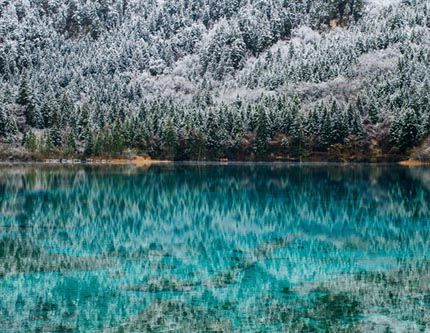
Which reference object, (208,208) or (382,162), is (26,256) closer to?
(208,208)

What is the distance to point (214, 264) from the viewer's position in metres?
30.2

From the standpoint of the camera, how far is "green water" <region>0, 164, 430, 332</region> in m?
21.2

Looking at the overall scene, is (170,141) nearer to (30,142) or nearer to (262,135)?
(262,135)

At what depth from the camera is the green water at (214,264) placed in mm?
21203

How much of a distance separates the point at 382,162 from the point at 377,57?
66.7m

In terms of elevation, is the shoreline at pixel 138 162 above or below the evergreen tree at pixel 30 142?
below

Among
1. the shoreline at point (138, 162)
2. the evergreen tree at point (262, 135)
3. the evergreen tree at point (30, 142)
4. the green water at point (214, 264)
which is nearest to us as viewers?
the green water at point (214, 264)

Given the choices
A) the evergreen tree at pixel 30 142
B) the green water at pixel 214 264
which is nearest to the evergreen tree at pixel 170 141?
the evergreen tree at pixel 30 142

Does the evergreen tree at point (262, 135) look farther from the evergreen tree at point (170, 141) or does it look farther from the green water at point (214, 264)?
the green water at point (214, 264)

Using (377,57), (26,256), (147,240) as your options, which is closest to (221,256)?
(147,240)

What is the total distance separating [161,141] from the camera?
152 meters

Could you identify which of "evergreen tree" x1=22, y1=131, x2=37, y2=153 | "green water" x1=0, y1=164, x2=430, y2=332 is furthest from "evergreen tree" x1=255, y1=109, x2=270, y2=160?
"green water" x1=0, y1=164, x2=430, y2=332

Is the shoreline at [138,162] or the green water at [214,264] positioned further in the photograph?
the shoreline at [138,162]

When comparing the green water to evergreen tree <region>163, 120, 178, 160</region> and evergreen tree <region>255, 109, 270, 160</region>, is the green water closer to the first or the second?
evergreen tree <region>255, 109, 270, 160</region>
